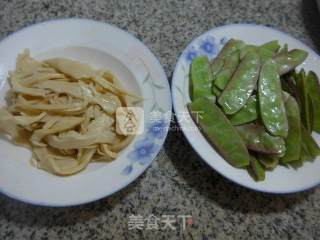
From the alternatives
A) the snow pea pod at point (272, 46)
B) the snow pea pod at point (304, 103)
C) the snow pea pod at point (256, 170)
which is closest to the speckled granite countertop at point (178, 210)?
the snow pea pod at point (256, 170)

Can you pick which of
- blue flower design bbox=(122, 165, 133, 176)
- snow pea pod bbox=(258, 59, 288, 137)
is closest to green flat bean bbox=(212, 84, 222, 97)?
snow pea pod bbox=(258, 59, 288, 137)

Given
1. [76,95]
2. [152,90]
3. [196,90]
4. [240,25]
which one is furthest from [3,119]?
[240,25]

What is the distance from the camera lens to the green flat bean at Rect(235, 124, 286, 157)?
2.99ft

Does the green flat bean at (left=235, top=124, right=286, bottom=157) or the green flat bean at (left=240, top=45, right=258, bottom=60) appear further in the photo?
the green flat bean at (left=240, top=45, right=258, bottom=60)

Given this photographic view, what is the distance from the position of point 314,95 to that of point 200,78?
1.17 feet

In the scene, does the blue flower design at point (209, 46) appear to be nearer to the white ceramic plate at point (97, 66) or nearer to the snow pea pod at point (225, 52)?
the snow pea pod at point (225, 52)

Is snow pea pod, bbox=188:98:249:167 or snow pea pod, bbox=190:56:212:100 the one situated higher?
snow pea pod, bbox=190:56:212:100

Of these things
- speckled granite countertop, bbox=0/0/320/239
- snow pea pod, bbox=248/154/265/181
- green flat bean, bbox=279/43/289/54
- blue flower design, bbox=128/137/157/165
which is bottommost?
speckled granite countertop, bbox=0/0/320/239

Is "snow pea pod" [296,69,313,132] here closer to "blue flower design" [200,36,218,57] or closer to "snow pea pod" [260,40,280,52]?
"snow pea pod" [260,40,280,52]

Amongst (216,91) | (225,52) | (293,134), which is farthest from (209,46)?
(293,134)

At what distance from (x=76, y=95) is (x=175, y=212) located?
0.46m

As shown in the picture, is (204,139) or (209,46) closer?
(204,139)

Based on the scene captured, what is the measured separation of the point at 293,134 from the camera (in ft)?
3.12

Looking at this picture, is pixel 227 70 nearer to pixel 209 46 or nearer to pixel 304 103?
pixel 209 46
